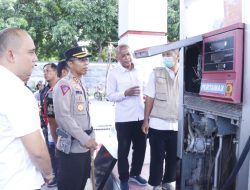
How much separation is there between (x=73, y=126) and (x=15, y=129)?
1123 mm

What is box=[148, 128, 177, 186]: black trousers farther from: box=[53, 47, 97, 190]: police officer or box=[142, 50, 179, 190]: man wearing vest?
box=[53, 47, 97, 190]: police officer

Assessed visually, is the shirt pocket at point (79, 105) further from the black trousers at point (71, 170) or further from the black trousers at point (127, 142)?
the black trousers at point (127, 142)

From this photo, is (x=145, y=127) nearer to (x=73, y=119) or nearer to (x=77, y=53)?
(x=73, y=119)

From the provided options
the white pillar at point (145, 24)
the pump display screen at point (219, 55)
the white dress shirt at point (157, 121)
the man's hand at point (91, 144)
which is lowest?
the man's hand at point (91, 144)

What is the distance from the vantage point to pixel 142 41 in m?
4.93

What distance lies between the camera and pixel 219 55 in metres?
1.92

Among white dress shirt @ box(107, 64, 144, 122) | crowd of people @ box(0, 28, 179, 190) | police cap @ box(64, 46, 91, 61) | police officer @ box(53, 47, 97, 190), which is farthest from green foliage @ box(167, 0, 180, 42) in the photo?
police officer @ box(53, 47, 97, 190)

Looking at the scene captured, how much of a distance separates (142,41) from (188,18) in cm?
241

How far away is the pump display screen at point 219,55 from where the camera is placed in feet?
5.89

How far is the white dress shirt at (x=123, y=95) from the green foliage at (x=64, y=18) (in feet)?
40.3

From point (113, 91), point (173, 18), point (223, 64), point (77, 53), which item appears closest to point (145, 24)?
point (113, 91)

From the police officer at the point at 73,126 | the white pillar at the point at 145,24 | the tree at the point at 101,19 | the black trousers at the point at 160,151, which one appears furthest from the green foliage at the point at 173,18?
the police officer at the point at 73,126

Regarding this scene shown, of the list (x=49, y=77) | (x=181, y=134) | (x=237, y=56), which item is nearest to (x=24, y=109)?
(x=237, y=56)

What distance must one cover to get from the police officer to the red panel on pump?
1.28 meters
